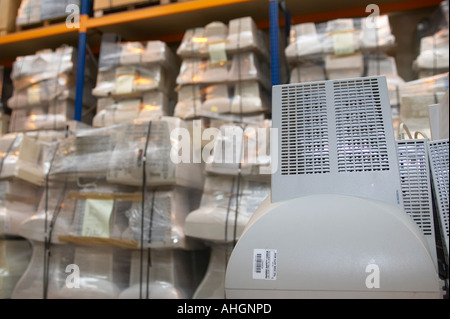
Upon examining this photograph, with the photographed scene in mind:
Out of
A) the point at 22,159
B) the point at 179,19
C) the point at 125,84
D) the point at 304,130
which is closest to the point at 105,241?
the point at 22,159

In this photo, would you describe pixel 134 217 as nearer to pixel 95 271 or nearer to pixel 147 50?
pixel 95 271

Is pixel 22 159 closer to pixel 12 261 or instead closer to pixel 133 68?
pixel 12 261

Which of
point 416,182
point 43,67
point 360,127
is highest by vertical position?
point 43,67

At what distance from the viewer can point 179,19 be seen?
10.8 feet

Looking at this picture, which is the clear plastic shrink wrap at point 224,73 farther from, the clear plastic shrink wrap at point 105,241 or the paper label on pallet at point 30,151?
the paper label on pallet at point 30,151

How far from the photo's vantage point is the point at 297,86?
1166mm

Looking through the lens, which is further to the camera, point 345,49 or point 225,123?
point 225,123

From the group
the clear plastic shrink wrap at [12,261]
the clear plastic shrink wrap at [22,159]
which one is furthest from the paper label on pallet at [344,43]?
the clear plastic shrink wrap at [12,261]

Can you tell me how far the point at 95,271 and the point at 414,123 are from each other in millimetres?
1824

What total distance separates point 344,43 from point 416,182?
167 centimetres

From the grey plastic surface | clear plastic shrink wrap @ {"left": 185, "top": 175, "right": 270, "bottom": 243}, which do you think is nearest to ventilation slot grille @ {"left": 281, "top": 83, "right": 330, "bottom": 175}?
the grey plastic surface

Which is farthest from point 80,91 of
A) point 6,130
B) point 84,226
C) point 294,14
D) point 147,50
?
point 294,14

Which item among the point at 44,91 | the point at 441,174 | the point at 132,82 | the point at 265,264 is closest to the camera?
the point at 265,264

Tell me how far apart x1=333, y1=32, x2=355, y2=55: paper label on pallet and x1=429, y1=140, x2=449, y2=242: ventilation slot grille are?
1597 millimetres
